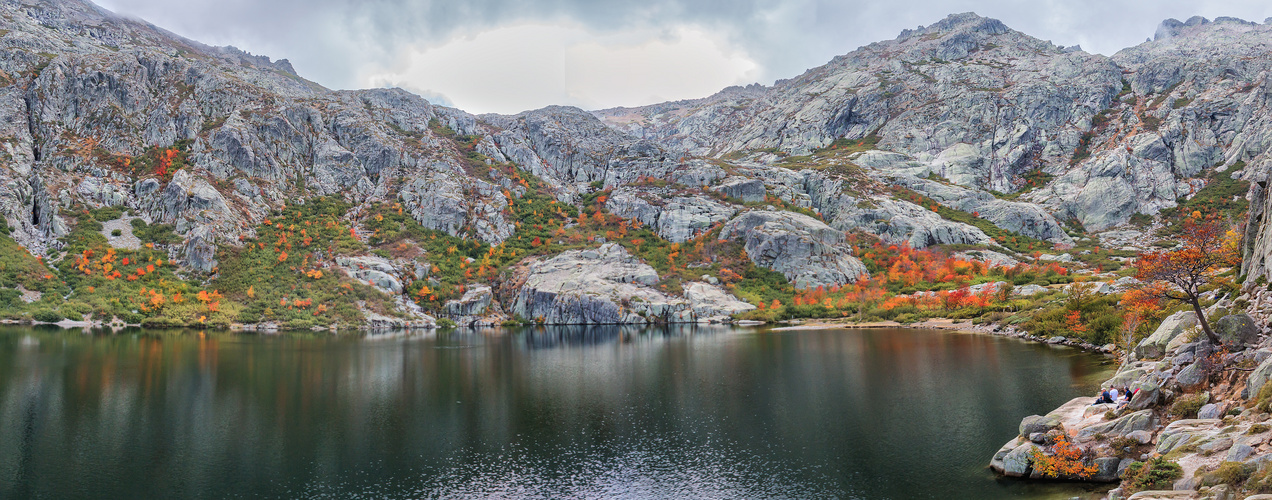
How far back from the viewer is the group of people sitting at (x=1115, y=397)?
29.5m

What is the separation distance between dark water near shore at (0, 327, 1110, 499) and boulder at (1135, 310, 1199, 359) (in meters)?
6.61

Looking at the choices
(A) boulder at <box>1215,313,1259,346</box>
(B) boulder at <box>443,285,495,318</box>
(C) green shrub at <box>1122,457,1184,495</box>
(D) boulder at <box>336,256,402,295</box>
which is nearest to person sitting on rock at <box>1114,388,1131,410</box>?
(A) boulder at <box>1215,313,1259,346</box>

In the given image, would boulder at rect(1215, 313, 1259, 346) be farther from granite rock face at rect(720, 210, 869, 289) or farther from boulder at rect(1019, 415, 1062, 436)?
granite rock face at rect(720, 210, 869, 289)

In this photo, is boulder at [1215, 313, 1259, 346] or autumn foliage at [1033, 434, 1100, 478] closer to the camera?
autumn foliage at [1033, 434, 1100, 478]

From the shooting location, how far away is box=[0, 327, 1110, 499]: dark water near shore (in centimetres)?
2850

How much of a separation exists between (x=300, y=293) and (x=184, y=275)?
1071 inches

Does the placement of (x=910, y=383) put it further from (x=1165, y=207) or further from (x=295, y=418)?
(x=1165, y=207)

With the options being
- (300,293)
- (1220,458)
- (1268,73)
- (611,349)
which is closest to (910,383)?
(1220,458)

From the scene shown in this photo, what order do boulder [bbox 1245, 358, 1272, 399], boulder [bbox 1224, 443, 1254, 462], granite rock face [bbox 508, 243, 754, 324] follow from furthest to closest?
granite rock face [bbox 508, 243, 754, 324], boulder [bbox 1245, 358, 1272, 399], boulder [bbox 1224, 443, 1254, 462]

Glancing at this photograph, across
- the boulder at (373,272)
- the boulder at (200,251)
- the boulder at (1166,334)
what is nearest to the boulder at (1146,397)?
the boulder at (1166,334)

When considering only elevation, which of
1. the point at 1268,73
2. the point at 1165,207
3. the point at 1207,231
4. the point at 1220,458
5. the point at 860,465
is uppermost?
the point at 1268,73

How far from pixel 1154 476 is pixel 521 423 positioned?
3403cm

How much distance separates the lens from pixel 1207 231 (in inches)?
1276

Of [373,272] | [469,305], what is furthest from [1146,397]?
[373,272]
